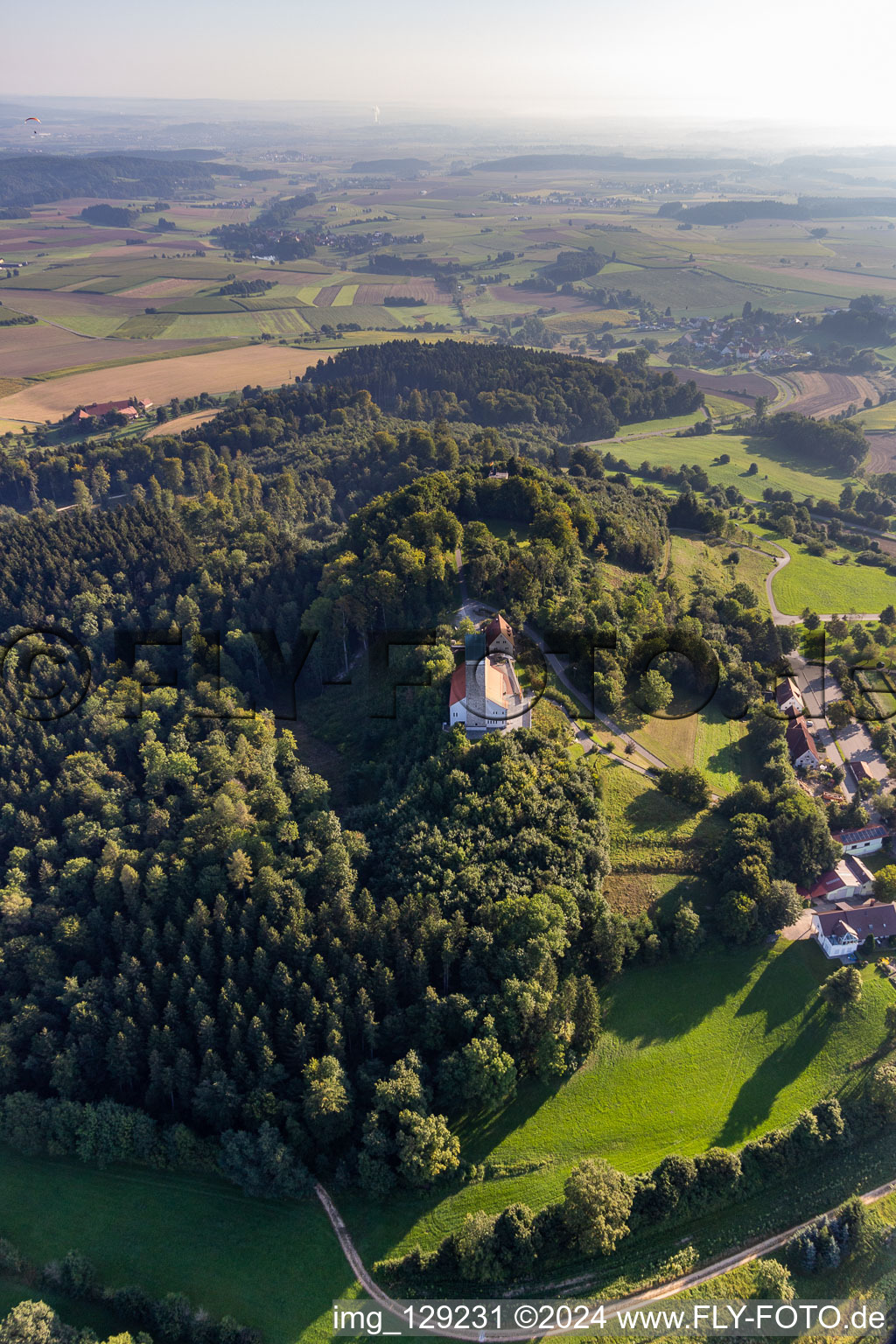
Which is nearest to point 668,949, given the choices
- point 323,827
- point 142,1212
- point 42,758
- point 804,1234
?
point 804,1234

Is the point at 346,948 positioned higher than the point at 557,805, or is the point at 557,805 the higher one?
the point at 557,805

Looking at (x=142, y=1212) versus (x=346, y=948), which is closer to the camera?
(x=142, y=1212)

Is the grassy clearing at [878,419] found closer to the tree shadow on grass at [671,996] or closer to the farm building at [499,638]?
the farm building at [499,638]

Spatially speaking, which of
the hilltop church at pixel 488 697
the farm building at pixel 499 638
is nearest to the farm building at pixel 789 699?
the hilltop church at pixel 488 697

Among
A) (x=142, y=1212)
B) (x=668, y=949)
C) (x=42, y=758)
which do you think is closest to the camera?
(x=142, y=1212)

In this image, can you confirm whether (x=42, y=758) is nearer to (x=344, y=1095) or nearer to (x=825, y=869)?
(x=344, y=1095)

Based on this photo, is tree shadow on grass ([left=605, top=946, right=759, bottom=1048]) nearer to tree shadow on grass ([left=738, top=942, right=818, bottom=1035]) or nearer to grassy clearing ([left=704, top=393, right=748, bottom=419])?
tree shadow on grass ([left=738, top=942, right=818, bottom=1035])

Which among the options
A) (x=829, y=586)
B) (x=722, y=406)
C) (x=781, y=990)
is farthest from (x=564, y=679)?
(x=722, y=406)
